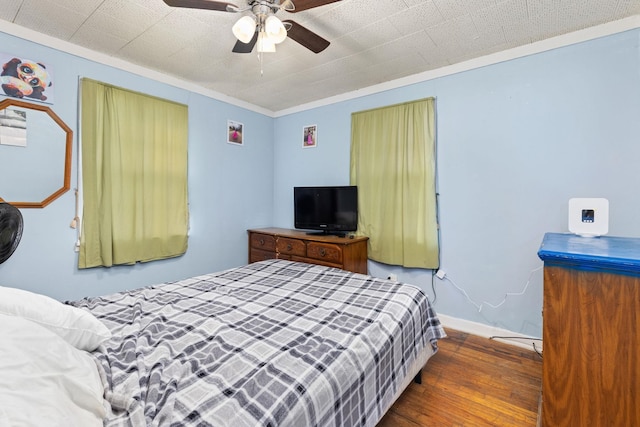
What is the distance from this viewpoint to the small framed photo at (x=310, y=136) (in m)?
3.70

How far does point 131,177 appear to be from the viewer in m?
2.68

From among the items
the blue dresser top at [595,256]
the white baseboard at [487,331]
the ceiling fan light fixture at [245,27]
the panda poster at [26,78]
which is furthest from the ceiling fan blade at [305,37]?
the white baseboard at [487,331]

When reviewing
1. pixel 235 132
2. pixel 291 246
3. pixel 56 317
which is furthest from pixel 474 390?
pixel 235 132

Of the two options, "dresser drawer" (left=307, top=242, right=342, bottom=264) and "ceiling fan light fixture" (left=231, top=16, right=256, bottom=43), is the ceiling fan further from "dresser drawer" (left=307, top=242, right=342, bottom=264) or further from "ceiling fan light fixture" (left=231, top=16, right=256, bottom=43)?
"dresser drawer" (left=307, top=242, right=342, bottom=264)

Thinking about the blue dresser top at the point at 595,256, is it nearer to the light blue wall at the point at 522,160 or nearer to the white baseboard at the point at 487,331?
the light blue wall at the point at 522,160

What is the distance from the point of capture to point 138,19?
2.02m

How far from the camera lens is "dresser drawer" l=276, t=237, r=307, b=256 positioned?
3.18m

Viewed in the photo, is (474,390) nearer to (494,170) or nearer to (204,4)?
(494,170)

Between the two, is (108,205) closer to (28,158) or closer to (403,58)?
(28,158)

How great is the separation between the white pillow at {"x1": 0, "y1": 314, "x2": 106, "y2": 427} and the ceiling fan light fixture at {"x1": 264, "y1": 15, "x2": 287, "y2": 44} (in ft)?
5.33

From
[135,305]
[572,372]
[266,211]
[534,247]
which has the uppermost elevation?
[266,211]

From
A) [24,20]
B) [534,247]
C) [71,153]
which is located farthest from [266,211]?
[534,247]

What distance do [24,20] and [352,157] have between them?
2.91 meters

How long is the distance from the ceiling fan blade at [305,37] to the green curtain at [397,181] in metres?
1.37
